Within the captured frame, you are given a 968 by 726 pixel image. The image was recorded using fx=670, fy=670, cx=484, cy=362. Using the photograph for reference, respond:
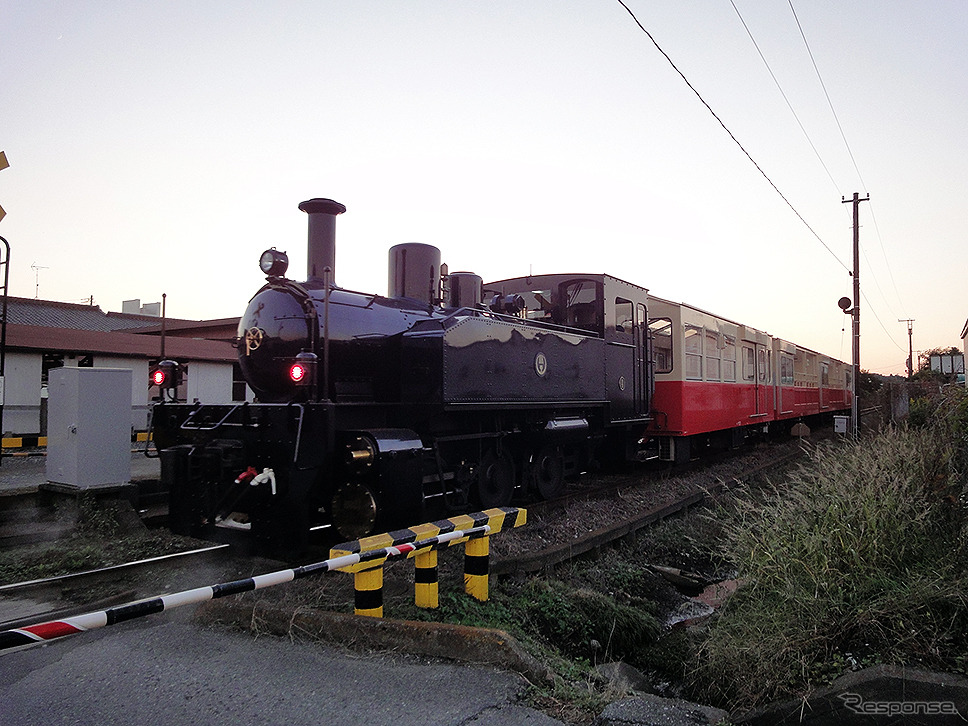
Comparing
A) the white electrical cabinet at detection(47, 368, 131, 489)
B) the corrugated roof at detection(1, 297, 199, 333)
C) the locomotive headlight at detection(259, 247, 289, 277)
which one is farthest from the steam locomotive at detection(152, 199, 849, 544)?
the corrugated roof at detection(1, 297, 199, 333)

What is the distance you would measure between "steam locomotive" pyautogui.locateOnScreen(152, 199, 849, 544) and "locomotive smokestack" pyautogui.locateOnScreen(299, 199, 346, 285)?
14 mm

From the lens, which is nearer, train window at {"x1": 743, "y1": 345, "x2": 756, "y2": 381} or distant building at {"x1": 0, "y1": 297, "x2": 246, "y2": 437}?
distant building at {"x1": 0, "y1": 297, "x2": 246, "y2": 437}

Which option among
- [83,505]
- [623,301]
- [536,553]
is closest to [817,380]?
[623,301]

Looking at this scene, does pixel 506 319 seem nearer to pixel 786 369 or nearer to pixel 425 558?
pixel 425 558

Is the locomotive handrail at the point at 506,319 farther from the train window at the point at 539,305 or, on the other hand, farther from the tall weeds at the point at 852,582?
the tall weeds at the point at 852,582

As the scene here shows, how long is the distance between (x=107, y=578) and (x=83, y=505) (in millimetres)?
1900

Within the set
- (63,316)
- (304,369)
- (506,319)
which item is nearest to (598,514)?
(506,319)

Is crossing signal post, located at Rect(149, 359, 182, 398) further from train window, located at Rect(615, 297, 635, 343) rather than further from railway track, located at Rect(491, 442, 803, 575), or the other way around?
train window, located at Rect(615, 297, 635, 343)

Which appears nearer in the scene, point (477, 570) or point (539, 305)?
point (477, 570)

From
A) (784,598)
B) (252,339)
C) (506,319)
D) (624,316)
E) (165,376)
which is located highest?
(624,316)

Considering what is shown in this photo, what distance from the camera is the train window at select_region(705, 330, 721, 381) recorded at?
504 inches

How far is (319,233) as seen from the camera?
6.39 meters

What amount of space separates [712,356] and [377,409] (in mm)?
8744

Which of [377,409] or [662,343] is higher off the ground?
[662,343]
